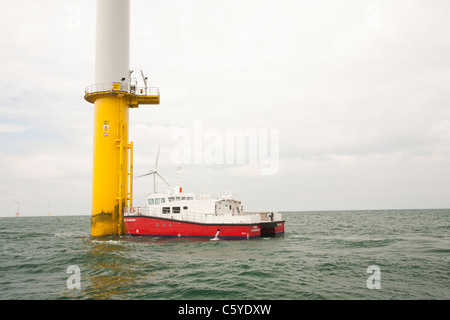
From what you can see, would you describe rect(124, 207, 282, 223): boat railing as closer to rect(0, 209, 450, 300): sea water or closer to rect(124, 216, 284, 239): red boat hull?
rect(124, 216, 284, 239): red boat hull

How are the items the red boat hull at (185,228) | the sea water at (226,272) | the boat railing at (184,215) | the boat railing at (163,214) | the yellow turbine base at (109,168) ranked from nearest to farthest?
the sea water at (226,272)
the red boat hull at (185,228)
the boat railing at (184,215)
the boat railing at (163,214)
the yellow turbine base at (109,168)

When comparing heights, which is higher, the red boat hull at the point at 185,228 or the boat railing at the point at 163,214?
the boat railing at the point at 163,214

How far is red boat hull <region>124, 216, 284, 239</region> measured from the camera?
25.9m

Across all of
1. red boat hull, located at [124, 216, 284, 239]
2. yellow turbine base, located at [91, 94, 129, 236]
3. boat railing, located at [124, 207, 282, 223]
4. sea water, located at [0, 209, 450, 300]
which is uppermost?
yellow turbine base, located at [91, 94, 129, 236]

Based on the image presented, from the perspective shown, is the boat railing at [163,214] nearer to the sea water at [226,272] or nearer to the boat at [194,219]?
the boat at [194,219]

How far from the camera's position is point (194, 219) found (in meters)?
27.3

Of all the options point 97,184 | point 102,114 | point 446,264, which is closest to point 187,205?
point 97,184

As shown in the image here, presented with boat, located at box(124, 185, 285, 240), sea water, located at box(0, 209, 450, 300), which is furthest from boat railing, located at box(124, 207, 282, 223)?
sea water, located at box(0, 209, 450, 300)

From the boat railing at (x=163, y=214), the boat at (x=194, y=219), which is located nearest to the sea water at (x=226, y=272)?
the boat at (x=194, y=219)

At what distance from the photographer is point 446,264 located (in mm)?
17250

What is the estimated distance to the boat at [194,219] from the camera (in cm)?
2603

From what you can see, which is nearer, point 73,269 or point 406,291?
point 406,291
